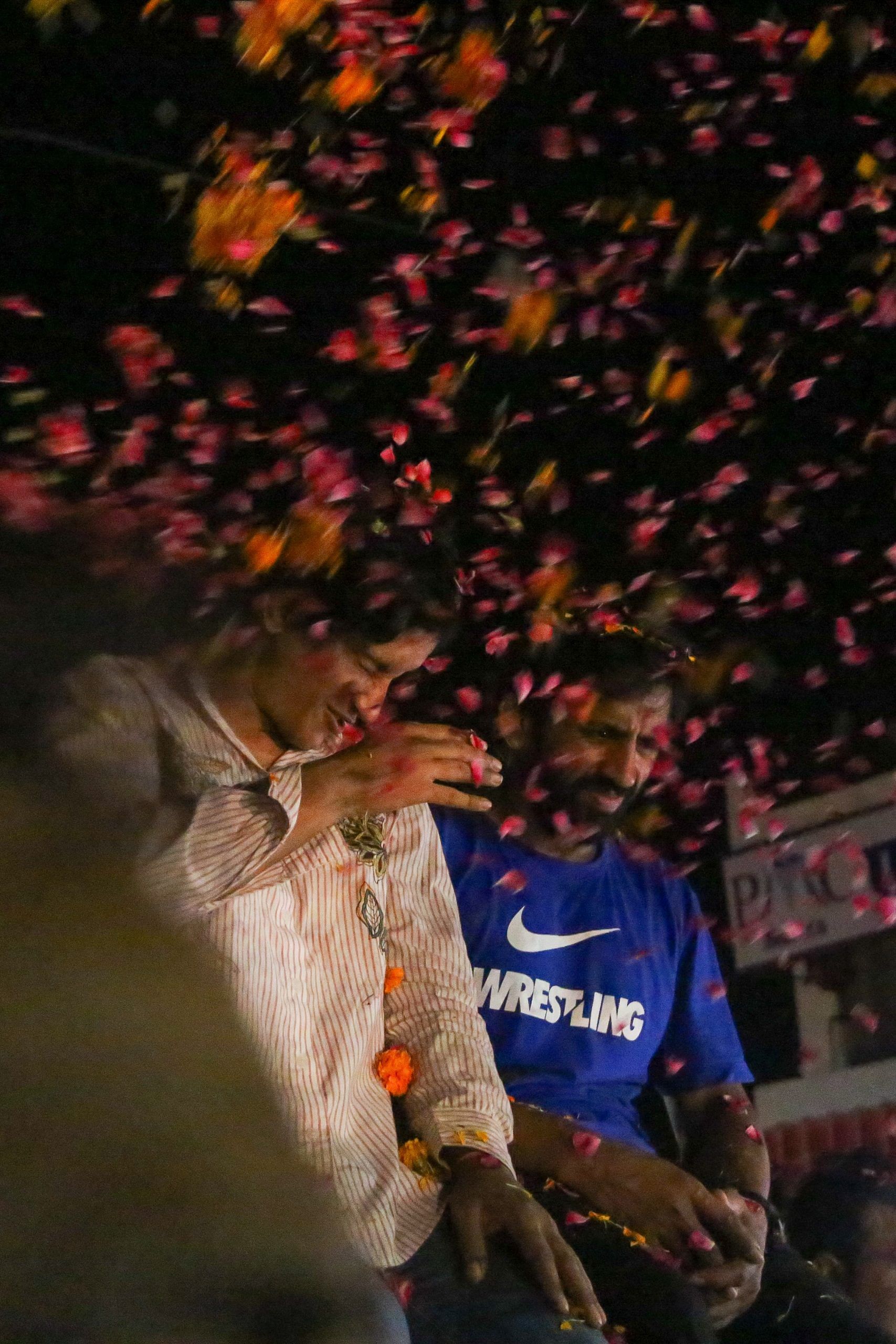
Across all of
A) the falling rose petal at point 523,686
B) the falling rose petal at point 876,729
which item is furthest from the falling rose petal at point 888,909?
Result: the falling rose petal at point 523,686

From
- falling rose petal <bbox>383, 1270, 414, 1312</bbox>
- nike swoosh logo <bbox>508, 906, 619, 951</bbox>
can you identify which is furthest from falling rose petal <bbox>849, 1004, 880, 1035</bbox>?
falling rose petal <bbox>383, 1270, 414, 1312</bbox>

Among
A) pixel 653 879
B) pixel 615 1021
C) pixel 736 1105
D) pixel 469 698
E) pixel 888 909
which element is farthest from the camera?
pixel 888 909

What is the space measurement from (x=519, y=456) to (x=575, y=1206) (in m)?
1.77

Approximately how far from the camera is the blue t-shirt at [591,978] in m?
2.07

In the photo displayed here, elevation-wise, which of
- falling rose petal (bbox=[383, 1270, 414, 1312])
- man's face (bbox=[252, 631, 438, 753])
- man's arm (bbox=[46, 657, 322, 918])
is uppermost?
man's face (bbox=[252, 631, 438, 753])

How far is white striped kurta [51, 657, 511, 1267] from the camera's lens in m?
1.49

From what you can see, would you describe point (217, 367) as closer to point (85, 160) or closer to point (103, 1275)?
point (85, 160)

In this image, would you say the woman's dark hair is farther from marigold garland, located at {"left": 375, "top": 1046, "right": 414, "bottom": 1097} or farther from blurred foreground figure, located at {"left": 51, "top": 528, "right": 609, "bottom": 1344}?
marigold garland, located at {"left": 375, "top": 1046, "right": 414, "bottom": 1097}

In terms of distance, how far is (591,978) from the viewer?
213 centimetres

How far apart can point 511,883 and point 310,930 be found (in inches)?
18.7

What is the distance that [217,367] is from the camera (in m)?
3.14

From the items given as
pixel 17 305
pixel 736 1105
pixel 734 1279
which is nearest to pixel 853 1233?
pixel 736 1105

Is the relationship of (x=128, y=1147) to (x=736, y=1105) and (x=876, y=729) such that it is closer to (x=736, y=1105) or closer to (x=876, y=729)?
(x=736, y=1105)

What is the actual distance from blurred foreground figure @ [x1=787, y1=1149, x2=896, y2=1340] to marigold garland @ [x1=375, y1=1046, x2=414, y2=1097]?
917mm
